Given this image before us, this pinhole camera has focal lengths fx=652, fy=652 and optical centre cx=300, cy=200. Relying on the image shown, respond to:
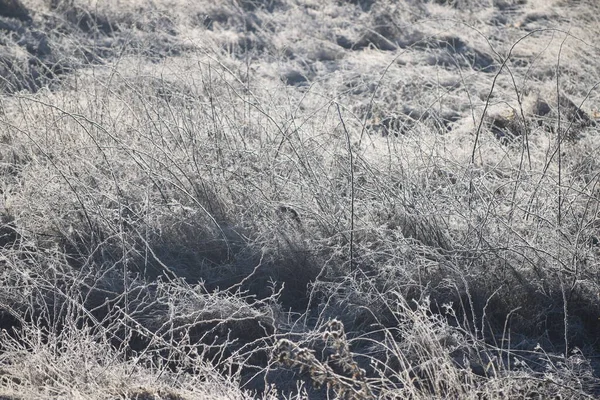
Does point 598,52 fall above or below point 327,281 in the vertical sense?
above

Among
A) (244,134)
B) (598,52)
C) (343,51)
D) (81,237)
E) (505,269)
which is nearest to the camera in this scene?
(505,269)

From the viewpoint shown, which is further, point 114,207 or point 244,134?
point 244,134

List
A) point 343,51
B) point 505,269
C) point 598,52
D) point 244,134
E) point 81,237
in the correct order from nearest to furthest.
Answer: point 505,269 < point 81,237 < point 244,134 < point 598,52 < point 343,51

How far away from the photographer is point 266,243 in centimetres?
327

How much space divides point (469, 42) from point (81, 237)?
15.2ft

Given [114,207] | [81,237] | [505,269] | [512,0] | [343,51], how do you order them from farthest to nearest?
[512,0] < [343,51] < [114,207] < [81,237] < [505,269]

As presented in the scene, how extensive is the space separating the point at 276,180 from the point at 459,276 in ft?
3.78

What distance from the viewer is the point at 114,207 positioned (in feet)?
11.8

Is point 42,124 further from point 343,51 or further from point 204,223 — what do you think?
point 343,51

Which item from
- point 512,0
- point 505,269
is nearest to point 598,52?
point 512,0

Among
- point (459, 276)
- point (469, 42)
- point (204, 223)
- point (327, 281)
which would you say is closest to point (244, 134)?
point (204, 223)

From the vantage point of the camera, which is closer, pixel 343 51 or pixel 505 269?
pixel 505 269

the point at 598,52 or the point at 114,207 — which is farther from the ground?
the point at 598,52

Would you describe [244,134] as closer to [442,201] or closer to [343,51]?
[442,201]
